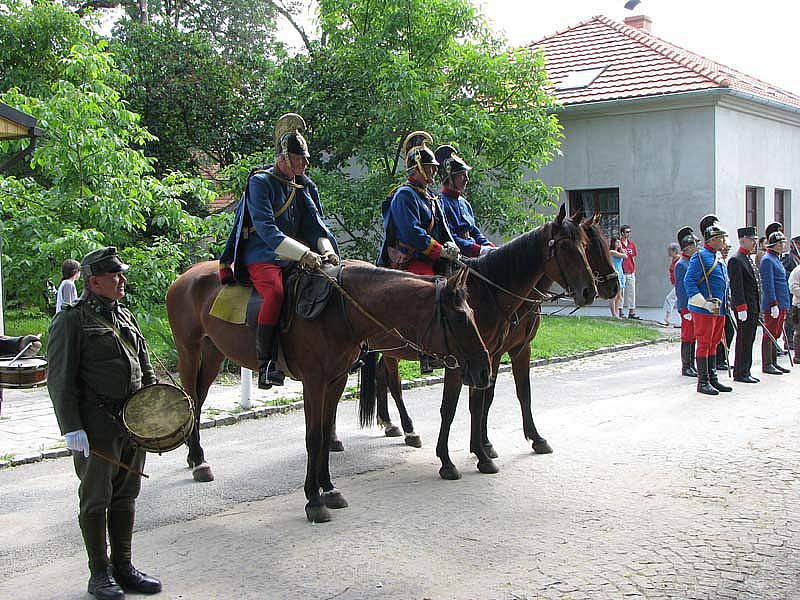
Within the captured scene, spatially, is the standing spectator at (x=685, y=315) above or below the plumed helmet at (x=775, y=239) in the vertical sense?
below

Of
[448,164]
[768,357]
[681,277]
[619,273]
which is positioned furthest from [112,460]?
[619,273]

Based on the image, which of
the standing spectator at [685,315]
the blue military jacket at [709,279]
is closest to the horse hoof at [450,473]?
the blue military jacket at [709,279]

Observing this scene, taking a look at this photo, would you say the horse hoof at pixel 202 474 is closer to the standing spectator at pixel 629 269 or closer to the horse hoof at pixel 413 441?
the horse hoof at pixel 413 441

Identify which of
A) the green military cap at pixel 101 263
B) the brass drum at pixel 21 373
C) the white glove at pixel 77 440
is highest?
the green military cap at pixel 101 263

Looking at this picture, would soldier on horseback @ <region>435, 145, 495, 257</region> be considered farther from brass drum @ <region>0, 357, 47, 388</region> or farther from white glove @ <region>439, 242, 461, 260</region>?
brass drum @ <region>0, 357, 47, 388</region>

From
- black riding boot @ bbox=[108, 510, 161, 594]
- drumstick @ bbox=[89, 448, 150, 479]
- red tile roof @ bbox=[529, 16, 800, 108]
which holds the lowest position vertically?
Answer: black riding boot @ bbox=[108, 510, 161, 594]

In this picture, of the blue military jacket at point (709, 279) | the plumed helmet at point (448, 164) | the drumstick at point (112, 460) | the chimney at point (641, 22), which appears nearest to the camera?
the drumstick at point (112, 460)

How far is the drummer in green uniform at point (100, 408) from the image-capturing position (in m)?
4.60

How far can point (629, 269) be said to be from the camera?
2091cm

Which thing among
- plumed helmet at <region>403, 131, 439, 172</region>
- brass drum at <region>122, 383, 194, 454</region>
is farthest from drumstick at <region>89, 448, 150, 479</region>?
plumed helmet at <region>403, 131, 439, 172</region>

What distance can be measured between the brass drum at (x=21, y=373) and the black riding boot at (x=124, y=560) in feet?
3.40

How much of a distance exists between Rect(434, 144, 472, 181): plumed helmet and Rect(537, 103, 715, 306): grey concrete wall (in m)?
15.2

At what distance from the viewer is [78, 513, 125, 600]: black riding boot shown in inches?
183

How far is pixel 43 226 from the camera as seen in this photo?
38.4 ft
